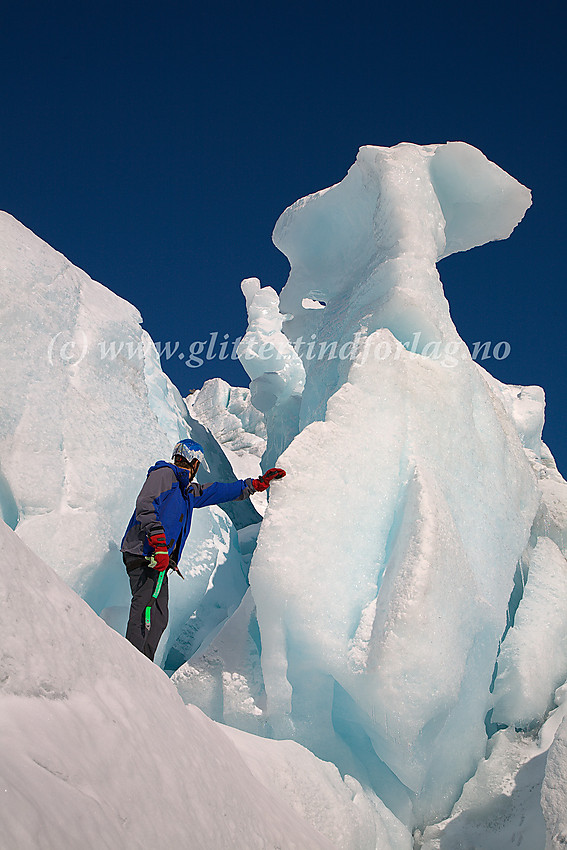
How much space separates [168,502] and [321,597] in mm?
1048

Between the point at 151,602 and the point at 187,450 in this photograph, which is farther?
the point at 187,450

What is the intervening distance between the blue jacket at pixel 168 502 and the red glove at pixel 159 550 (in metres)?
0.03

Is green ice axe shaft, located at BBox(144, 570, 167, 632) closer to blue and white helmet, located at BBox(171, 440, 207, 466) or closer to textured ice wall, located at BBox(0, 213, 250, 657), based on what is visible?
textured ice wall, located at BBox(0, 213, 250, 657)

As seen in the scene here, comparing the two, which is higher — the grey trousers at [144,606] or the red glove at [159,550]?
the red glove at [159,550]

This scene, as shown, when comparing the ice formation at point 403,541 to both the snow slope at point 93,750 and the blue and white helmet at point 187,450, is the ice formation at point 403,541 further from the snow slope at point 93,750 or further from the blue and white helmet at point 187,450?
the snow slope at point 93,750

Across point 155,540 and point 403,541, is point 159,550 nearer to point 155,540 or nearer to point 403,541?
point 155,540

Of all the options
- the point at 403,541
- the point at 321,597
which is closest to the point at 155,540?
the point at 321,597

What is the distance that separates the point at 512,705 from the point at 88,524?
2974 mm

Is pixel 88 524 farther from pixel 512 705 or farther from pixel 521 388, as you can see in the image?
pixel 521 388

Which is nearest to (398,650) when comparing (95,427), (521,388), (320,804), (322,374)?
(320,804)

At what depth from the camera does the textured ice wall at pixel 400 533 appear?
2771 mm

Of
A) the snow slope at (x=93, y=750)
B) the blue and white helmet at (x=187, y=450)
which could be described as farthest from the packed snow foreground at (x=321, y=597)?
the blue and white helmet at (x=187, y=450)

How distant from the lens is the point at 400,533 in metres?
3.19

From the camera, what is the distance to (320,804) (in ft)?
7.09
